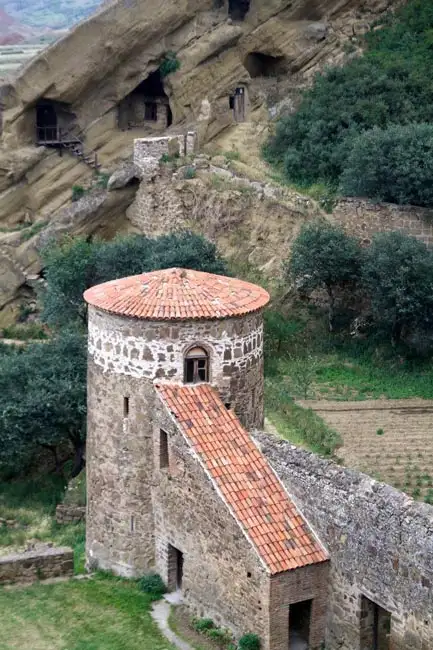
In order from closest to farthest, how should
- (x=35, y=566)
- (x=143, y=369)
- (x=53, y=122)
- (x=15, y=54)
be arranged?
(x=143, y=369) → (x=35, y=566) → (x=53, y=122) → (x=15, y=54)

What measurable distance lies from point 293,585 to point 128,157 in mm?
27372

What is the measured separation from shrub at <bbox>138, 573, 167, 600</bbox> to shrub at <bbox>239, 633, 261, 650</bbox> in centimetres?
271

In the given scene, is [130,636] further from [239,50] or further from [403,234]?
[239,50]

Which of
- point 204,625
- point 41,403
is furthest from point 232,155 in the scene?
point 204,625

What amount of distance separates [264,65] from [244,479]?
28.0 metres

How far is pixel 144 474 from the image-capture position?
73.9ft

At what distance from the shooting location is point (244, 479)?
68.6ft

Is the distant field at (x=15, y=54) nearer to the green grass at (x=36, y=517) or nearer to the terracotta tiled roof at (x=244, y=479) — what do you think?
the green grass at (x=36, y=517)

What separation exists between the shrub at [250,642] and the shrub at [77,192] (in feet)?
87.1

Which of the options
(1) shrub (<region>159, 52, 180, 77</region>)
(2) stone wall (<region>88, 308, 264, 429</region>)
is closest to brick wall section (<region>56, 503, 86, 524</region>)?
(2) stone wall (<region>88, 308, 264, 429</region>)

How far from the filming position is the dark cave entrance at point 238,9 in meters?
44.8

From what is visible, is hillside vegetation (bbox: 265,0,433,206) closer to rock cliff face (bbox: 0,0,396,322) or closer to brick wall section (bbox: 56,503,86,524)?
rock cliff face (bbox: 0,0,396,322)

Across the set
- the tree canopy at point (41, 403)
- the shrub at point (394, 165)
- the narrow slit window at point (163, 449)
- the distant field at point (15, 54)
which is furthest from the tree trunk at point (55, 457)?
the distant field at point (15, 54)

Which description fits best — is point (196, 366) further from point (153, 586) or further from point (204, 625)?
point (204, 625)
